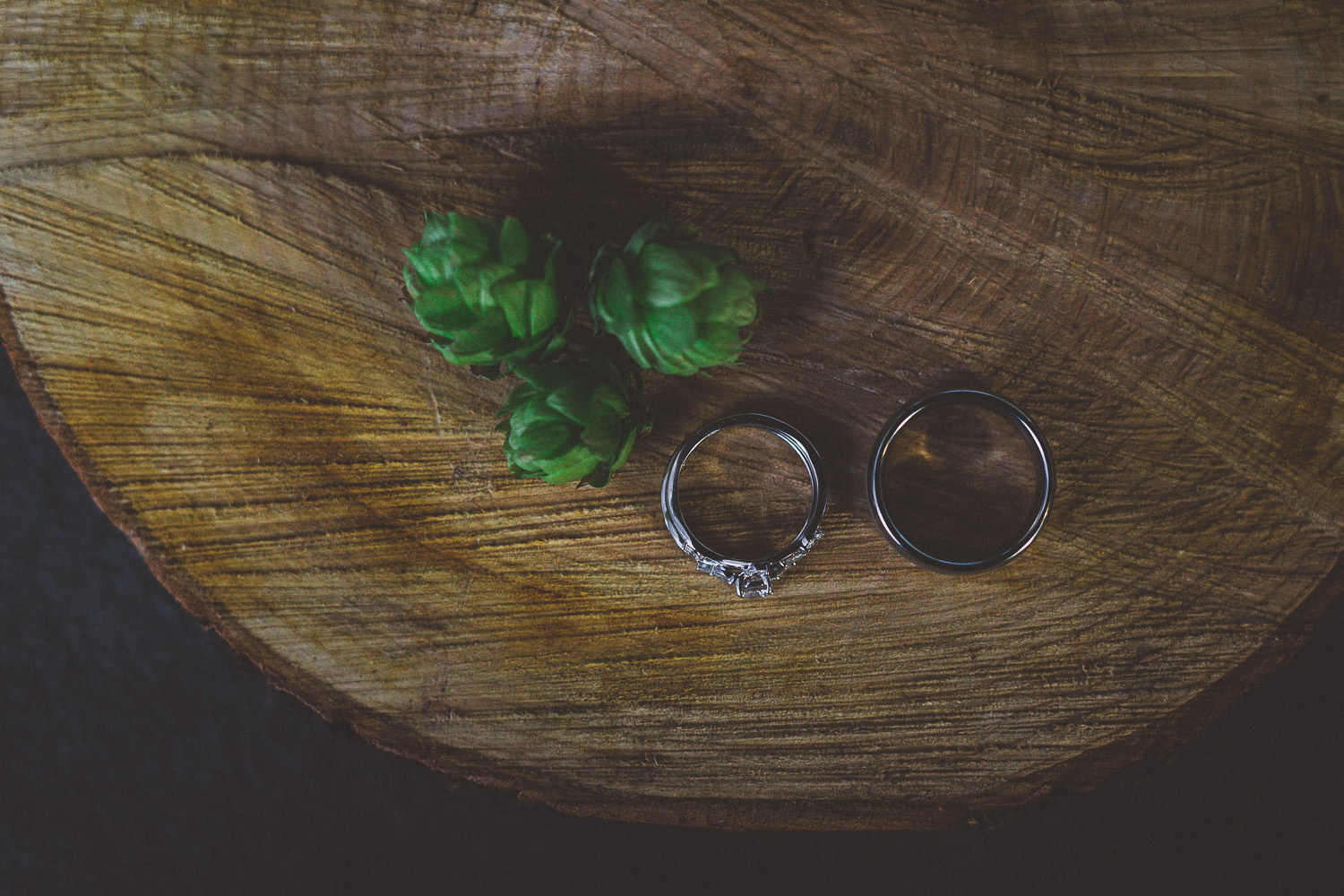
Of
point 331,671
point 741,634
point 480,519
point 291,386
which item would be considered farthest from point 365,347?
point 741,634

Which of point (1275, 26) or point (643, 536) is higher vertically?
point (1275, 26)

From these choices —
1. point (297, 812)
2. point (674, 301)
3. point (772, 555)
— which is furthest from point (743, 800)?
point (297, 812)

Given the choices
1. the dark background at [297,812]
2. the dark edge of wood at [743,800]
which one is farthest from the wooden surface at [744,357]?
the dark background at [297,812]

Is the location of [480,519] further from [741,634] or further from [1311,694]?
[1311,694]

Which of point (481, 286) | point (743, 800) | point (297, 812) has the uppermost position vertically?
point (481, 286)

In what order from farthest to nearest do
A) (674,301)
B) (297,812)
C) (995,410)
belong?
(297,812), (995,410), (674,301)

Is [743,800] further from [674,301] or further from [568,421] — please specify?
[674,301]
